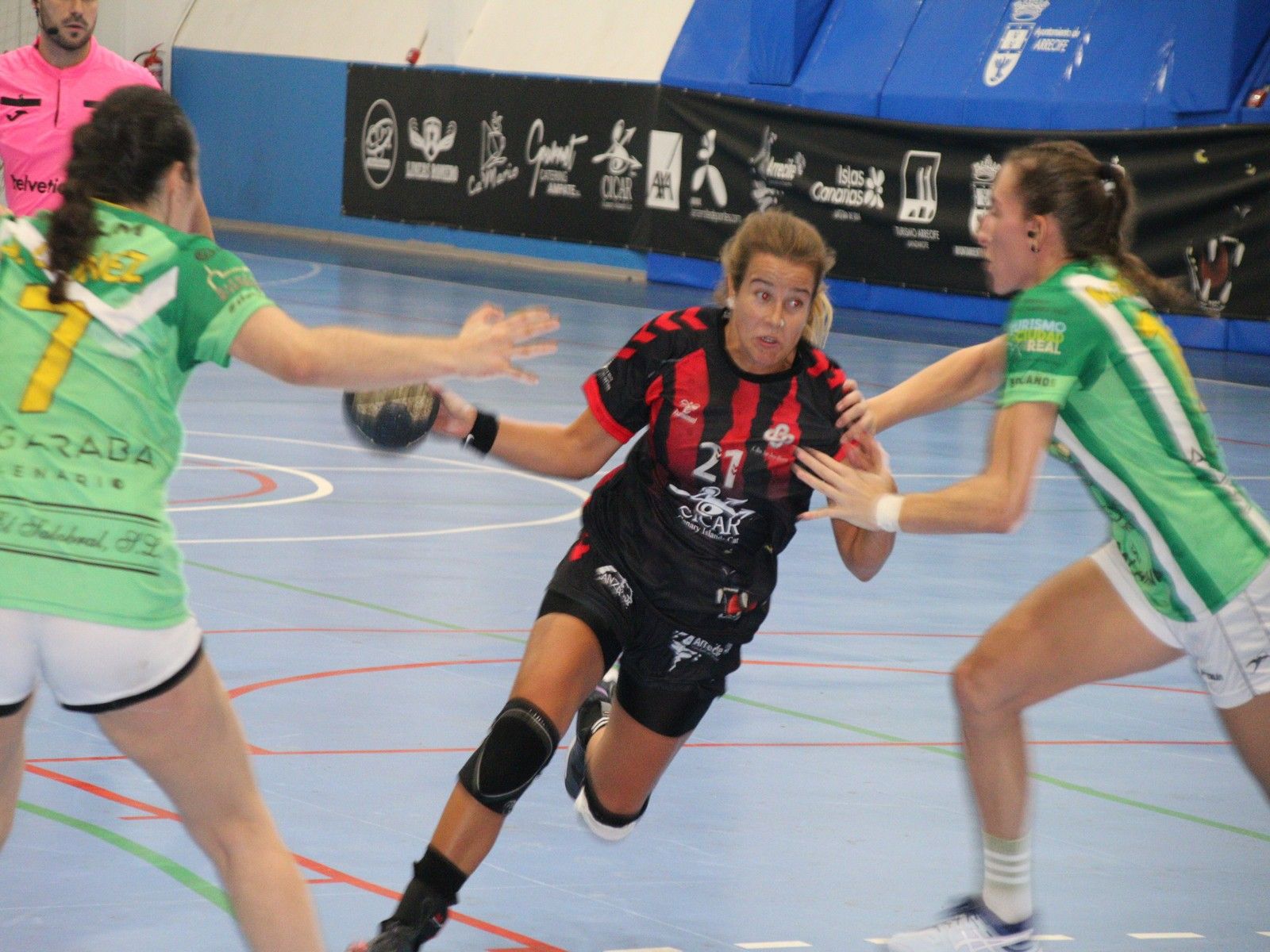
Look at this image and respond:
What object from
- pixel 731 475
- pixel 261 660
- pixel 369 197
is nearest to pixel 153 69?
pixel 369 197

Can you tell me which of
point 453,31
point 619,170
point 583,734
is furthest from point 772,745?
point 453,31

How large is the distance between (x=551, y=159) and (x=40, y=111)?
58.8 ft

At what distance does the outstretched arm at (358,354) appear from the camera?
130 inches

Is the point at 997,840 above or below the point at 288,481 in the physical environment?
above

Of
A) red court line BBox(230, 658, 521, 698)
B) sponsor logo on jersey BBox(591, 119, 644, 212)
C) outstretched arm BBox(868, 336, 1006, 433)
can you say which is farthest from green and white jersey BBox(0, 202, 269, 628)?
sponsor logo on jersey BBox(591, 119, 644, 212)

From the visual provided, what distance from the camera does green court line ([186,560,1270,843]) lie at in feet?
17.9

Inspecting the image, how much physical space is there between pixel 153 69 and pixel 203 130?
122 cm

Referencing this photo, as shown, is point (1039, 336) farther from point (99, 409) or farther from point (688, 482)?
point (99, 409)

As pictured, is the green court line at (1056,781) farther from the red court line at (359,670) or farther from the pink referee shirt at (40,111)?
the pink referee shirt at (40,111)

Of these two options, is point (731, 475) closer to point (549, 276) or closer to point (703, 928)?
point (703, 928)

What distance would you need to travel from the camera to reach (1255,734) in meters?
4.07

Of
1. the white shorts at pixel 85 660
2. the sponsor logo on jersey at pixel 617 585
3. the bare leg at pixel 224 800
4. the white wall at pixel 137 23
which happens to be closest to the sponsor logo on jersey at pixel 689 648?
the sponsor logo on jersey at pixel 617 585

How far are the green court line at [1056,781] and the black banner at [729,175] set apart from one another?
400 inches

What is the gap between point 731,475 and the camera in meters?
4.63
